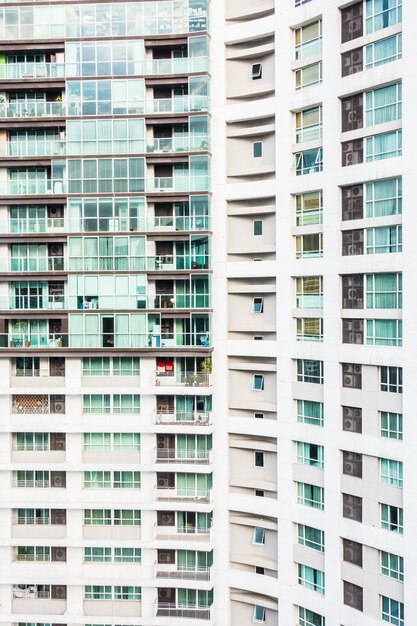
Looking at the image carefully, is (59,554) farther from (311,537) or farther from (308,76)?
(308,76)

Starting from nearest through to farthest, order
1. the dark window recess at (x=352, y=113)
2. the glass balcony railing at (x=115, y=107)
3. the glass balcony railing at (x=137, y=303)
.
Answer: the dark window recess at (x=352, y=113), the glass balcony railing at (x=115, y=107), the glass balcony railing at (x=137, y=303)


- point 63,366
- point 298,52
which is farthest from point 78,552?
point 298,52

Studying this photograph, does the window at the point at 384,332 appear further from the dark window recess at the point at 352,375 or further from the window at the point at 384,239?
the window at the point at 384,239

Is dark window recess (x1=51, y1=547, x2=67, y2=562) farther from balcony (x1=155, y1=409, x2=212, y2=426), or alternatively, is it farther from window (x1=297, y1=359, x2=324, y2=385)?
window (x1=297, y1=359, x2=324, y2=385)

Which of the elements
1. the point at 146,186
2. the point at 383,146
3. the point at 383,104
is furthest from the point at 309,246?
the point at 146,186

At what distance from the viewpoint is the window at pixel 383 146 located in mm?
22453

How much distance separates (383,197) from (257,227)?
6516 millimetres

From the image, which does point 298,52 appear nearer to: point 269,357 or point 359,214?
point 359,214

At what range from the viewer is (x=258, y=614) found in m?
27.5

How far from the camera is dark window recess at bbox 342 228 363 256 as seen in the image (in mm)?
23672

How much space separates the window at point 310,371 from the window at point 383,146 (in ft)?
28.4

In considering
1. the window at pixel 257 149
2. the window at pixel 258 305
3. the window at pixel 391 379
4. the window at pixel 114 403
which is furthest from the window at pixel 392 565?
the window at pixel 257 149

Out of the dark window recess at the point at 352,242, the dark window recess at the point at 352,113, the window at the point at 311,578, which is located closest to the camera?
the dark window recess at the point at 352,113

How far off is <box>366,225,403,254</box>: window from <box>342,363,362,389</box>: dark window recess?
4.66m
